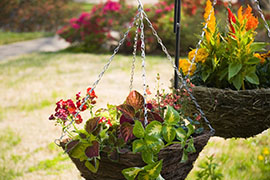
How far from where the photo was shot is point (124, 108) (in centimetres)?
134

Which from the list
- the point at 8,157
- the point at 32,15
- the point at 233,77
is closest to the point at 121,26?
the point at 8,157

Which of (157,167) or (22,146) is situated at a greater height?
(157,167)

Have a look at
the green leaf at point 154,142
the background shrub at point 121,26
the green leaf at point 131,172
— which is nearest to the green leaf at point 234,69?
the green leaf at point 154,142

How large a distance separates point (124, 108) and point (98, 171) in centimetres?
25

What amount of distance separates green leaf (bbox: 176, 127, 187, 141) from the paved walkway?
6.33m

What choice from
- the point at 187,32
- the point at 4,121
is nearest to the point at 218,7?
the point at 187,32

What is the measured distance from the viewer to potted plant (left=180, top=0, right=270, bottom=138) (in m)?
1.69

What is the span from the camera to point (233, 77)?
5.84 ft

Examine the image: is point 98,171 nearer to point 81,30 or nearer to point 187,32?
point 187,32

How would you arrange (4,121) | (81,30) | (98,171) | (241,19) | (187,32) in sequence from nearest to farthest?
(98,171) < (241,19) < (4,121) < (187,32) < (81,30)

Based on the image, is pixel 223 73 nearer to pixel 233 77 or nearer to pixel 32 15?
pixel 233 77

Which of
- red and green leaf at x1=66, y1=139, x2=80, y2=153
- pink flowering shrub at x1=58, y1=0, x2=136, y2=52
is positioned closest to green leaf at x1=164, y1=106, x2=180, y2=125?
red and green leaf at x1=66, y1=139, x2=80, y2=153

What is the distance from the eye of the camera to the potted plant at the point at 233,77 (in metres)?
1.69

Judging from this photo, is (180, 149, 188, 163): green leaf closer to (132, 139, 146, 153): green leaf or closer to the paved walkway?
(132, 139, 146, 153): green leaf
